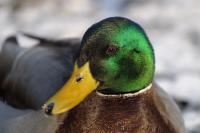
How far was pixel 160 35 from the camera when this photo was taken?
710 cm

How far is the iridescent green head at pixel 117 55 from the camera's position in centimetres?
378

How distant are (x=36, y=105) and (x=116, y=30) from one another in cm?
93

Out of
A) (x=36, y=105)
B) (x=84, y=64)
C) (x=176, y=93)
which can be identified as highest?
(x=84, y=64)

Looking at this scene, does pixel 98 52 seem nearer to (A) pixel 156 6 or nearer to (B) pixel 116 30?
(B) pixel 116 30

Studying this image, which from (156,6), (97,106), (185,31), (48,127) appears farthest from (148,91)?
(156,6)

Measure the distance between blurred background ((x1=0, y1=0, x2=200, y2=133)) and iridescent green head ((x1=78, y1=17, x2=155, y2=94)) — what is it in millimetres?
2249

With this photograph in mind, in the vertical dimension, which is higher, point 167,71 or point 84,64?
point 84,64

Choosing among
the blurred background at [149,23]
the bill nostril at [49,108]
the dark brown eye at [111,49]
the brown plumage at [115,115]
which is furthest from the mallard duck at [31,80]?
the blurred background at [149,23]

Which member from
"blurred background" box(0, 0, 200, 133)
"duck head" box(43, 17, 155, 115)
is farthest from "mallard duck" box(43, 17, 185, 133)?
"blurred background" box(0, 0, 200, 133)

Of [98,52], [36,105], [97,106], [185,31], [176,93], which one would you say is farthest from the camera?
[185,31]

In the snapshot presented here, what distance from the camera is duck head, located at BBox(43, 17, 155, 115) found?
378 centimetres

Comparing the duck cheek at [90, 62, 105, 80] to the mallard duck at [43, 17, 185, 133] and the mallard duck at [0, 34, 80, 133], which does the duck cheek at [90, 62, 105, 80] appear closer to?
the mallard duck at [43, 17, 185, 133]

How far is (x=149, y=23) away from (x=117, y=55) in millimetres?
3519

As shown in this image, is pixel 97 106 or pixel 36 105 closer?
pixel 97 106
